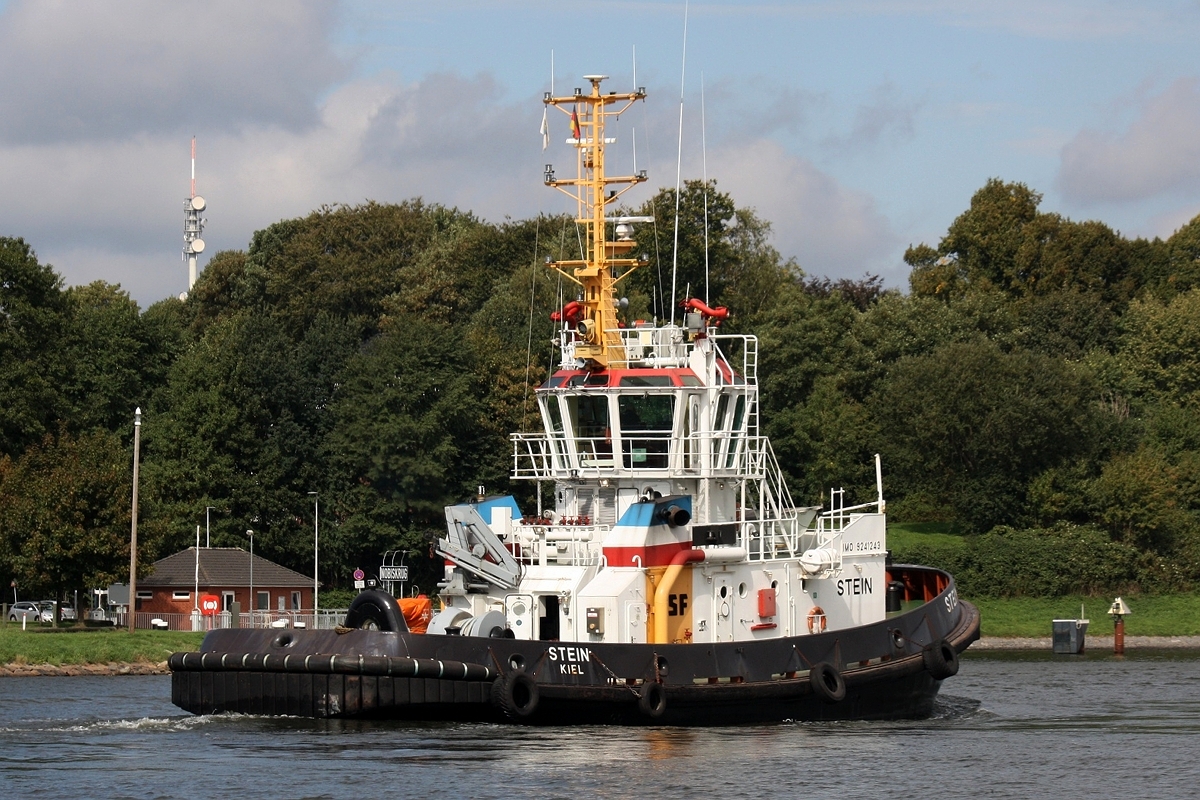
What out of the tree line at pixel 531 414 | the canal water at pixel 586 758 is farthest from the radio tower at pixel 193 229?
the canal water at pixel 586 758

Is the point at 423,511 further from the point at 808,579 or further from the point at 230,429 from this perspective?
the point at 808,579

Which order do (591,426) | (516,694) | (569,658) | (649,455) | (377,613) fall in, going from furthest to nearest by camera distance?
1. (591,426)
2. (649,455)
3. (377,613)
4. (569,658)
5. (516,694)

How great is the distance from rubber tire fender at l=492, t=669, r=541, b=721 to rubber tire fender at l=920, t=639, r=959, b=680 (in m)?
6.35

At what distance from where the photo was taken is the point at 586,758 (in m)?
22.6

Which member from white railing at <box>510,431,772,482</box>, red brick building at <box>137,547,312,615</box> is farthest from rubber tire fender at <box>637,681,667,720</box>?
red brick building at <box>137,547,312,615</box>

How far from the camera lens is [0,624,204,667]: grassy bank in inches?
1512

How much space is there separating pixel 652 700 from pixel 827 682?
2.84 m

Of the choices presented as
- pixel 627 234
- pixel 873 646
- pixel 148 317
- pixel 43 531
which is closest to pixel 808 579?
pixel 873 646

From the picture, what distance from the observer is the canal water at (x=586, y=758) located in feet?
→ 68.4

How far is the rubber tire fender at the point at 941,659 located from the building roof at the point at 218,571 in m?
25.4

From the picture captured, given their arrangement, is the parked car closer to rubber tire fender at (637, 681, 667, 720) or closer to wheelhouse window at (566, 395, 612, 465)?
wheelhouse window at (566, 395, 612, 465)

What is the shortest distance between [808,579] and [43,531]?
22364 millimetres

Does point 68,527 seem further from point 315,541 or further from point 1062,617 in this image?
point 1062,617

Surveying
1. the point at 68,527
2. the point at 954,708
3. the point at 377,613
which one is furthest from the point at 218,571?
the point at 377,613
